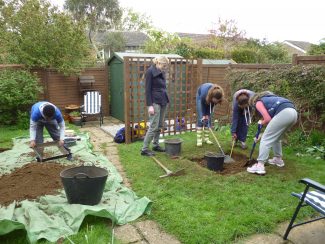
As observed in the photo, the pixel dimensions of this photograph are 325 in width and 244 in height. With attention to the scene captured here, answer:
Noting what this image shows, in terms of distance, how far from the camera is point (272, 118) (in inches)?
166

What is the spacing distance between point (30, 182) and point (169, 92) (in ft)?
13.4

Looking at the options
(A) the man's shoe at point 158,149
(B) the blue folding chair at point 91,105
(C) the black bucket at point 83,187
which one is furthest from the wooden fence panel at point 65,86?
(C) the black bucket at point 83,187

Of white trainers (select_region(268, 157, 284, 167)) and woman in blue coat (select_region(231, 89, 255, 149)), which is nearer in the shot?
white trainers (select_region(268, 157, 284, 167))

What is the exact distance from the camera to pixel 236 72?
744 centimetres

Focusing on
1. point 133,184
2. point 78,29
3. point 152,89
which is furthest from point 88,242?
point 78,29

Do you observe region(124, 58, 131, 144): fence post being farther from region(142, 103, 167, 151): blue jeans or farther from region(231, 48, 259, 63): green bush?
region(231, 48, 259, 63): green bush

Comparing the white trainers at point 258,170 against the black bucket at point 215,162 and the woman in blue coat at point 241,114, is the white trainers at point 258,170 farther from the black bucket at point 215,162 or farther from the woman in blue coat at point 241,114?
the woman in blue coat at point 241,114

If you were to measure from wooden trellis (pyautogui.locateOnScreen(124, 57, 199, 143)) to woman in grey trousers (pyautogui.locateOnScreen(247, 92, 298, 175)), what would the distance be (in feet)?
9.02

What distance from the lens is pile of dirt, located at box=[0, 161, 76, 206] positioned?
3.40 meters

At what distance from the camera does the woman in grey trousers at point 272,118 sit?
4.12 meters

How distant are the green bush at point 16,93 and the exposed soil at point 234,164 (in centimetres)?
516

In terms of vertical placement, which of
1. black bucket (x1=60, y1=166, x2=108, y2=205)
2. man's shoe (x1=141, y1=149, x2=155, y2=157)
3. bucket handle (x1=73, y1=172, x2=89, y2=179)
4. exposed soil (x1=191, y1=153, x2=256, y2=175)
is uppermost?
bucket handle (x1=73, y1=172, x2=89, y2=179)

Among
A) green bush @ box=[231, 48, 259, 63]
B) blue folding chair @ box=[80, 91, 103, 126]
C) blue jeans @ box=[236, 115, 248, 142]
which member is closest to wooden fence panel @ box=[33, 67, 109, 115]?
blue folding chair @ box=[80, 91, 103, 126]

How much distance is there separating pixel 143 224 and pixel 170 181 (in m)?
1.16
